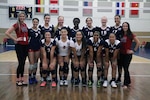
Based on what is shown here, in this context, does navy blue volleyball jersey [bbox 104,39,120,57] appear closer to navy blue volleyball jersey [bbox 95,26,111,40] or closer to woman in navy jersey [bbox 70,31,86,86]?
navy blue volleyball jersey [bbox 95,26,111,40]

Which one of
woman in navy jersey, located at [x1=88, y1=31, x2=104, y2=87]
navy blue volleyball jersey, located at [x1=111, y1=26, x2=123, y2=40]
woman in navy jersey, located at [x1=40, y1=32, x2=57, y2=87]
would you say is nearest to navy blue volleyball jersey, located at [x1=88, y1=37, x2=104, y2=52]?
woman in navy jersey, located at [x1=88, y1=31, x2=104, y2=87]

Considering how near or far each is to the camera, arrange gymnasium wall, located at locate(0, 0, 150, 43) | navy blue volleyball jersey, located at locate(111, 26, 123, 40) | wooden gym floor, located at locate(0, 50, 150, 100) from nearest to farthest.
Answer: wooden gym floor, located at locate(0, 50, 150, 100), navy blue volleyball jersey, located at locate(111, 26, 123, 40), gymnasium wall, located at locate(0, 0, 150, 43)

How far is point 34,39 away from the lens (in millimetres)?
4949

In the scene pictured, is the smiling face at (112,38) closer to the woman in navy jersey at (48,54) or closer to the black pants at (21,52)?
the woman in navy jersey at (48,54)

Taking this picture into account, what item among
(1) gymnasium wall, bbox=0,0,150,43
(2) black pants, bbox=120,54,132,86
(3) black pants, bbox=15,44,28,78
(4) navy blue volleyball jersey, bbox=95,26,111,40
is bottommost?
(2) black pants, bbox=120,54,132,86

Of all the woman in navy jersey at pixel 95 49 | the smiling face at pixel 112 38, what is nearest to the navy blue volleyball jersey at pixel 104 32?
the woman in navy jersey at pixel 95 49

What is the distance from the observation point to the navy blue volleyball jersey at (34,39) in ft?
16.1

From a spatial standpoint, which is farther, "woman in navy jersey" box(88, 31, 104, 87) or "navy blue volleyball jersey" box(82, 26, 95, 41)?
"navy blue volleyball jersey" box(82, 26, 95, 41)

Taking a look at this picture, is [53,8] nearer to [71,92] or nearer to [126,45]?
[126,45]

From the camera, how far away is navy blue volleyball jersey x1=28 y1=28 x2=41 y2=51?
491 centimetres

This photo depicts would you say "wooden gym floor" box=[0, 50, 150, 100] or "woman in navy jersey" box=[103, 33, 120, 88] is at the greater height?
"woman in navy jersey" box=[103, 33, 120, 88]

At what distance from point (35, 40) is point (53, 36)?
1.45ft

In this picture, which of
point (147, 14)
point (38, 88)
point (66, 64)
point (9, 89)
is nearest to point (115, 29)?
point (66, 64)

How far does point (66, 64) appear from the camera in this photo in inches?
195
